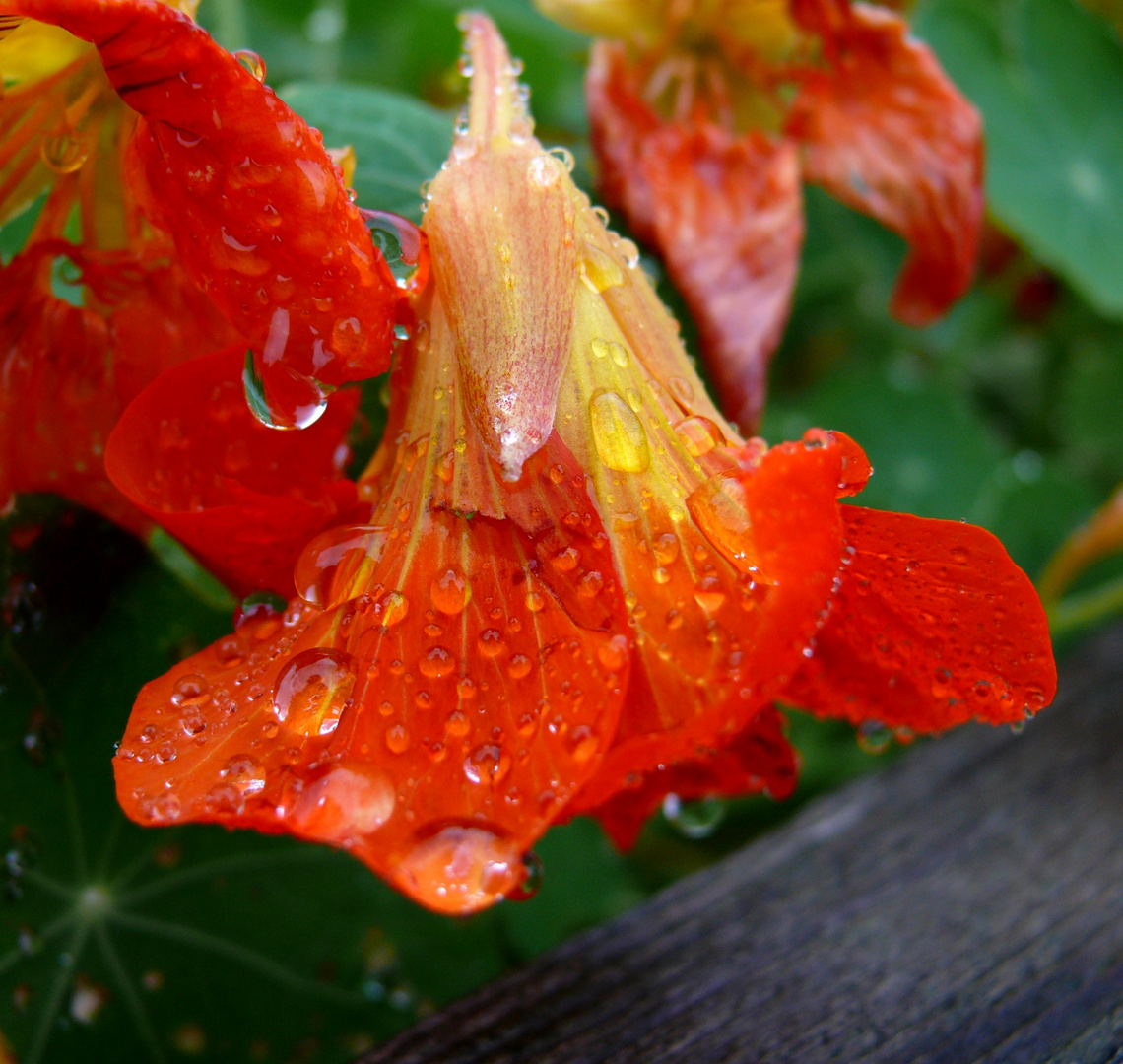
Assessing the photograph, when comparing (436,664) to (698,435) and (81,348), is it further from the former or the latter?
(81,348)

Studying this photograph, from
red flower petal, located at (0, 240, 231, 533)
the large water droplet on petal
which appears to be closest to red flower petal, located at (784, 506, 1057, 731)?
the large water droplet on petal

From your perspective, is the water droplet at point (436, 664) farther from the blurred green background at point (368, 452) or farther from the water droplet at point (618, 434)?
the blurred green background at point (368, 452)

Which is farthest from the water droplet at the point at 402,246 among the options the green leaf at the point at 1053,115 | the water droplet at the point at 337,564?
the green leaf at the point at 1053,115

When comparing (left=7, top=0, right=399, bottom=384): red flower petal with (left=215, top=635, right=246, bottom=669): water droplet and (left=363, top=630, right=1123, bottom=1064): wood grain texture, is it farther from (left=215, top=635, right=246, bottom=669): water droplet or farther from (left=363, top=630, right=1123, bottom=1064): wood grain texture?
(left=363, top=630, right=1123, bottom=1064): wood grain texture

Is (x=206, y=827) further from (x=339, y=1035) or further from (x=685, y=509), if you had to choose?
(x=685, y=509)

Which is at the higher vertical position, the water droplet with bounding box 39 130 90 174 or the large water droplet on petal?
the water droplet with bounding box 39 130 90 174

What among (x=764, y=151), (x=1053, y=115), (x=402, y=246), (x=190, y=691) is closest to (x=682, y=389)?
(x=402, y=246)
